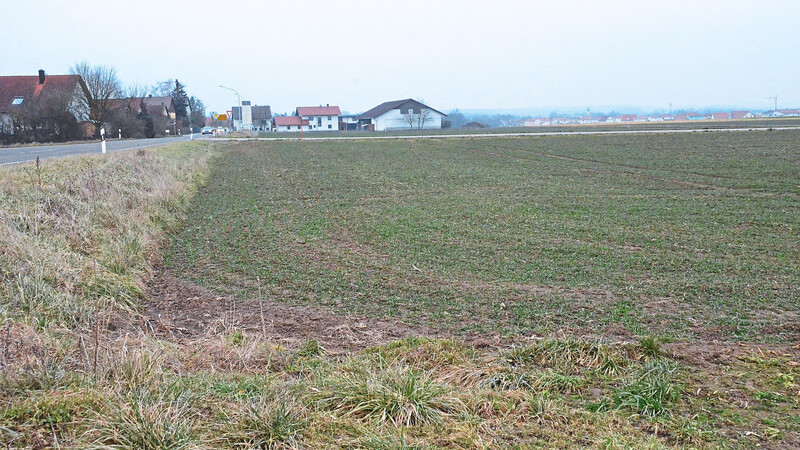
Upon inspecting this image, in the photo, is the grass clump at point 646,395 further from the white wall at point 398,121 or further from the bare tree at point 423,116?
the white wall at point 398,121

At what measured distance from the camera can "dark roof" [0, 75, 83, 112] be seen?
63.2 meters

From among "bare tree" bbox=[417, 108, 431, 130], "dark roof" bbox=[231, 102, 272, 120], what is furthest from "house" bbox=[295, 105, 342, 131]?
"bare tree" bbox=[417, 108, 431, 130]

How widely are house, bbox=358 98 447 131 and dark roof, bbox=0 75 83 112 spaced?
55.9 meters

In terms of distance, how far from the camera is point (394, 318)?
23.8 feet

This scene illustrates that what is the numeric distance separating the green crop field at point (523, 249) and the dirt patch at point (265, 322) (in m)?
0.32

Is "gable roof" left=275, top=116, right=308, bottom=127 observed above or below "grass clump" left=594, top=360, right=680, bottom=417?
above

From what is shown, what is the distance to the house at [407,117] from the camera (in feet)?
360

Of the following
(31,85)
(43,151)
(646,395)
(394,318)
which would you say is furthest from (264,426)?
(31,85)

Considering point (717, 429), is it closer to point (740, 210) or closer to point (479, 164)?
point (740, 210)

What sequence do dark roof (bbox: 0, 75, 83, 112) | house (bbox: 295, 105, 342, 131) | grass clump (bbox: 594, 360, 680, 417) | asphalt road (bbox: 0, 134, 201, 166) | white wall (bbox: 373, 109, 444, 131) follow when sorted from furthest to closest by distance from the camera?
1. house (bbox: 295, 105, 342, 131)
2. white wall (bbox: 373, 109, 444, 131)
3. dark roof (bbox: 0, 75, 83, 112)
4. asphalt road (bbox: 0, 134, 201, 166)
5. grass clump (bbox: 594, 360, 680, 417)

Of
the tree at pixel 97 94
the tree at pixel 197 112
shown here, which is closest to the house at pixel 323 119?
the tree at pixel 197 112

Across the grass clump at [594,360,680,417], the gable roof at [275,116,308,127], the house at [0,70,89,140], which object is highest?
the gable roof at [275,116,308,127]

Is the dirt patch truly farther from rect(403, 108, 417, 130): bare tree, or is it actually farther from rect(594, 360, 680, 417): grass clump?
rect(403, 108, 417, 130): bare tree

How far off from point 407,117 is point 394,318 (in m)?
105
